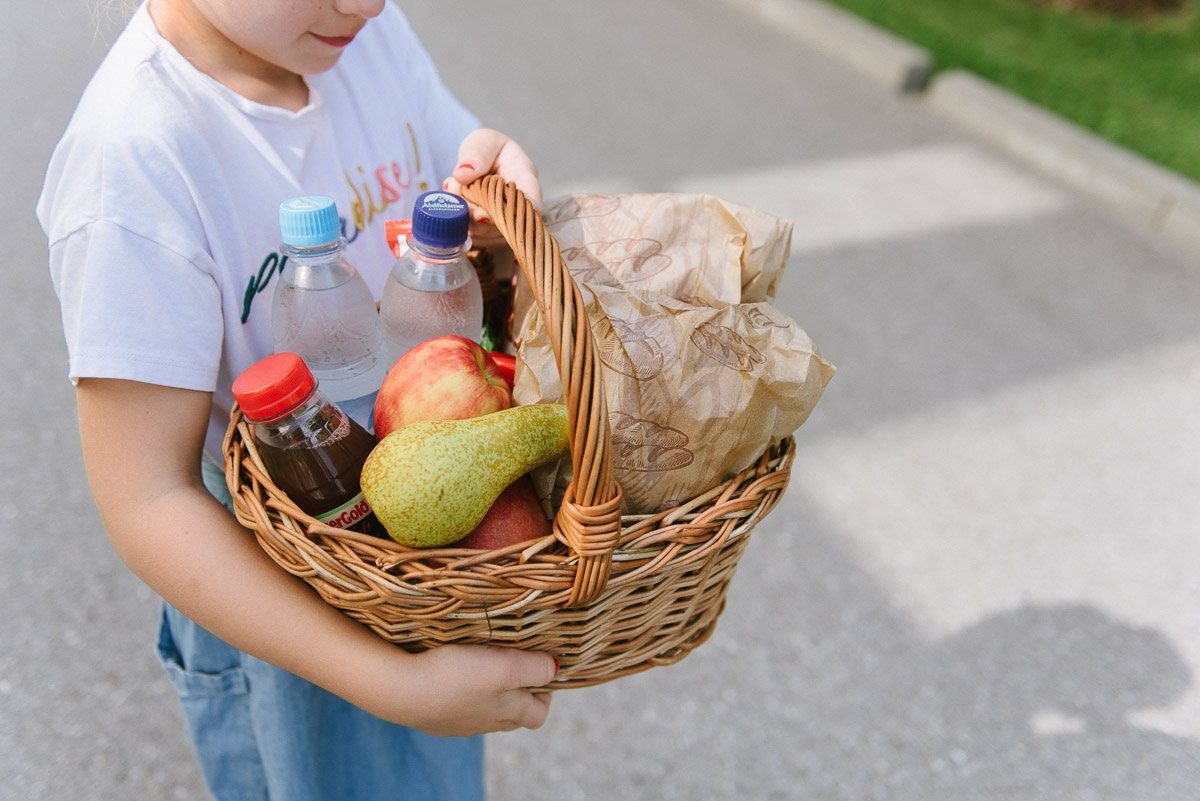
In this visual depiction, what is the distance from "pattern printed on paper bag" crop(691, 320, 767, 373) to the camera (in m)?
0.87

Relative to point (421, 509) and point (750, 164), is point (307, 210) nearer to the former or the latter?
point (421, 509)

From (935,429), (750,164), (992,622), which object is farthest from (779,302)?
(992,622)

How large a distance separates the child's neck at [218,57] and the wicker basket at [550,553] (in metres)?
0.24

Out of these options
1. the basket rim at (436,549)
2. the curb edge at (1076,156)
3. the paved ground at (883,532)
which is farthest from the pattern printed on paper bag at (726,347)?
the curb edge at (1076,156)

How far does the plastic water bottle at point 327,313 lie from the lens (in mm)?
836

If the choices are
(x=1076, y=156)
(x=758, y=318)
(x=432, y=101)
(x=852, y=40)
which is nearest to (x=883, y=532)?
(x=758, y=318)

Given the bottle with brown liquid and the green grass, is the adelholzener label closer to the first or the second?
the bottle with brown liquid

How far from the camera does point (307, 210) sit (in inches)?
32.5

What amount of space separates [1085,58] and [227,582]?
4.98 meters

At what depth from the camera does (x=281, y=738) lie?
1.13m

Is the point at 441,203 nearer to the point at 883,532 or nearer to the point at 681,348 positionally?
the point at 681,348

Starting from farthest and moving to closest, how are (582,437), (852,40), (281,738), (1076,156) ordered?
1. (852,40)
2. (1076,156)
3. (281,738)
4. (582,437)

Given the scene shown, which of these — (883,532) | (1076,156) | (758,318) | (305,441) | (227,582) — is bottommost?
(883,532)

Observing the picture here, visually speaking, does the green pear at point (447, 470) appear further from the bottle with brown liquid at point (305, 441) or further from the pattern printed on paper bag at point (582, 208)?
the pattern printed on paper bag at point (582, 208)
